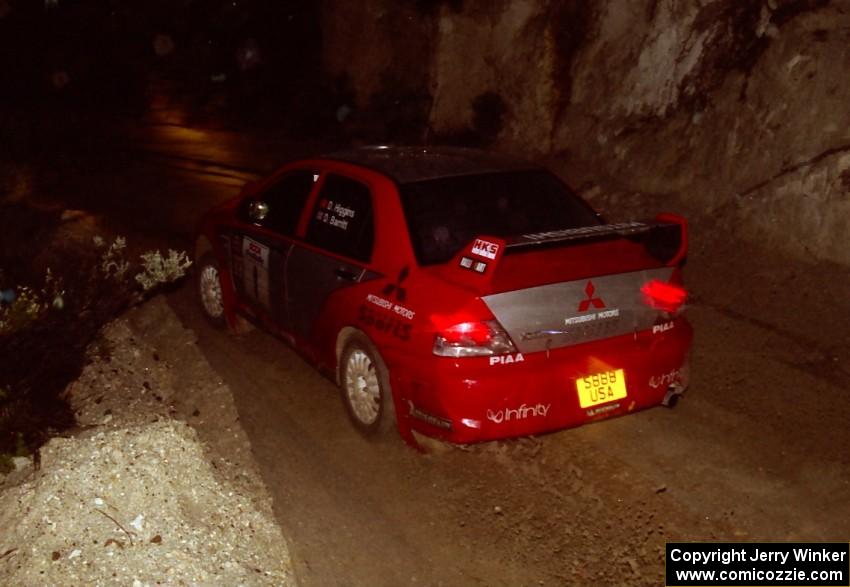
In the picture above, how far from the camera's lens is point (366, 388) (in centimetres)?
547

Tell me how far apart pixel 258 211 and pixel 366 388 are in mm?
1708

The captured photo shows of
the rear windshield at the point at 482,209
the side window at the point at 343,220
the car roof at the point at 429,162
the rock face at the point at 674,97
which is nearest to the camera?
the rear windshield at the point at 482,209

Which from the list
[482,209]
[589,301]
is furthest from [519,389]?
[482,209]

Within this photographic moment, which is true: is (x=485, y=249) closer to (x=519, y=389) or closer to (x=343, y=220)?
(x=519, y=389)

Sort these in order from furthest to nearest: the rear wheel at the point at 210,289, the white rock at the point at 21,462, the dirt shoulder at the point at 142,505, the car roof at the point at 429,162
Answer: the rear wheel at the point at 210,289 < the car roof at the point at 429,162 < the white rock at the point at 21,462 < the dirt shoulder at the point at 142,505

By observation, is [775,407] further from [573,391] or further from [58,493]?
[58,493]

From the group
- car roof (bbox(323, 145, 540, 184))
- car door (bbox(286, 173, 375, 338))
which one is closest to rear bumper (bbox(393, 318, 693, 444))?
car door (bbox(286, 173, 375, 338))

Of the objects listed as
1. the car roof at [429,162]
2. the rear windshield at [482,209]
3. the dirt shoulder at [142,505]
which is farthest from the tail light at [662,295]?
the dirt shoulder at [142,505]

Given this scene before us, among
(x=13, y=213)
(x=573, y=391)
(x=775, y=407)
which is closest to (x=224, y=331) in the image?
(x=573, y=391)

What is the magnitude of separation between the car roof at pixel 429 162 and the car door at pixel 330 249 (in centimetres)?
23

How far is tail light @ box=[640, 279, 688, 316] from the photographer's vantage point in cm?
501

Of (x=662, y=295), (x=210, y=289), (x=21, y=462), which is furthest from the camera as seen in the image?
(x=210, y=289)

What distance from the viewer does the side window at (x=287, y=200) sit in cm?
630

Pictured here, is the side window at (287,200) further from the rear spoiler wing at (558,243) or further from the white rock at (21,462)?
the white rock at (21,462)
